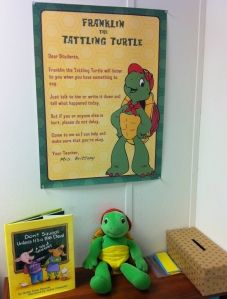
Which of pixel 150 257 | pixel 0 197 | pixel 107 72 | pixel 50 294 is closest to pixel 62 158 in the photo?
pixel 0 197

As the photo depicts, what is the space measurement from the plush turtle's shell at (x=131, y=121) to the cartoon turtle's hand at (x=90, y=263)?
543mm

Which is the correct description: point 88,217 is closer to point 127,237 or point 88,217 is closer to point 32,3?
point 127,237

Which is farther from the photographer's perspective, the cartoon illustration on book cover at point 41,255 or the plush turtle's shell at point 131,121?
the plush turtle's shell at point 131,121

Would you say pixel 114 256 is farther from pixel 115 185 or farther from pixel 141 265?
pixel 115 185

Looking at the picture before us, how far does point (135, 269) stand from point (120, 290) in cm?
10

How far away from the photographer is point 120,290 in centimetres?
123

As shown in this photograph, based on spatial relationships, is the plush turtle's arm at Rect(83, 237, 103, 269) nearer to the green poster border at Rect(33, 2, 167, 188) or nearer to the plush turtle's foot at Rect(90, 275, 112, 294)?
the plush turtle's foot at Rect(90, 275, 112, 294)

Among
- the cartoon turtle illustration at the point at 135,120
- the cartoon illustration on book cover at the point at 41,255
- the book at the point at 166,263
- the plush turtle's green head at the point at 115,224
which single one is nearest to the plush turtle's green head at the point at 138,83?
the cartoon turtle illustration at the point at 135,120

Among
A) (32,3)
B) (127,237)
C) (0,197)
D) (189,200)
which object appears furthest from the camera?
(189,200)

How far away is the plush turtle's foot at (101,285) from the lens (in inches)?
46.7

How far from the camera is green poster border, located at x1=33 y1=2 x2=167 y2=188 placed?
119cm

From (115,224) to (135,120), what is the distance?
0.46 m

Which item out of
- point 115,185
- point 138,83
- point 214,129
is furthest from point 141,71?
point 115,185

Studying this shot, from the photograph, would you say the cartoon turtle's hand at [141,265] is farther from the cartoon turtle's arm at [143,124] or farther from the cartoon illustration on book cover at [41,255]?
the cartoon turtle's arm at [143,124]
